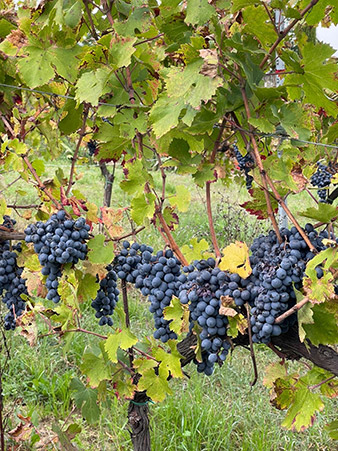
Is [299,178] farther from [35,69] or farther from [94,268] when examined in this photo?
[35,69]

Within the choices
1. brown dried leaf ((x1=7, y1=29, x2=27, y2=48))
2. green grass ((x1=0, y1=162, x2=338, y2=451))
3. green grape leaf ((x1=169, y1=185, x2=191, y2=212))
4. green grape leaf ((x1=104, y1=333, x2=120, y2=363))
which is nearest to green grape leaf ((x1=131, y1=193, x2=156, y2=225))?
green grape leaf ((x1=169, y1=185, x2=191, y2=212))

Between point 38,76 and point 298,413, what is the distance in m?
1.14

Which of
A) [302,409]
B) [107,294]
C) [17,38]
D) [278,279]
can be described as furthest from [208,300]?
[17,38]

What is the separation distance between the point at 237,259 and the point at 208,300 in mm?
118

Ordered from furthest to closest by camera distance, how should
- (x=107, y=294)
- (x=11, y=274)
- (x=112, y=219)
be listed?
1. (x=11, y=274)
2. (x=107, y=294)
3. (x=112, y=219)

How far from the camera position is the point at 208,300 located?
3.51ft

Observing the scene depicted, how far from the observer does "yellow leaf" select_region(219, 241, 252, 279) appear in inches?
41.2

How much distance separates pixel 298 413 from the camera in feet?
3.86

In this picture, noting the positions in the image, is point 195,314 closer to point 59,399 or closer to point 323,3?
point 323,3

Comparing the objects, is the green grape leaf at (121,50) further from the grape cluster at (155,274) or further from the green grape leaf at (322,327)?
the green grape leaf at (322,327)

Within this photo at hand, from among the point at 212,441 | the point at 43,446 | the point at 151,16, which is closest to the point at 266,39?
the point at 151,16

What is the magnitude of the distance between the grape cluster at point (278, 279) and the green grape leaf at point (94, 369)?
56 centimetres

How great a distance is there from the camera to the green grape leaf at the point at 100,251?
1.27 m

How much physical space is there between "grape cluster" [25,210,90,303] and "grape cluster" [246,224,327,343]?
50 centimetres
